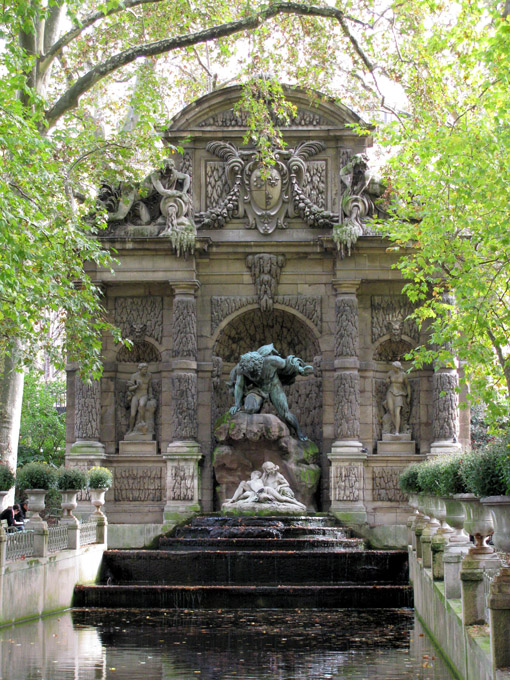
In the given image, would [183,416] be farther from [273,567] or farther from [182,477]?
[273,567]

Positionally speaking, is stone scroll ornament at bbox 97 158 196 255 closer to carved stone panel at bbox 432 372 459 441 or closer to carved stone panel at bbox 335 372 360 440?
carved stone panel at bbox 335 372 360 440

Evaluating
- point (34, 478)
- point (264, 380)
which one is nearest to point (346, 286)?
point (264, 380)

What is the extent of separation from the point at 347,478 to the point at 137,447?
4852mm

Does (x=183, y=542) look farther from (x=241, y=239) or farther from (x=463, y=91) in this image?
(x=463, y=91)

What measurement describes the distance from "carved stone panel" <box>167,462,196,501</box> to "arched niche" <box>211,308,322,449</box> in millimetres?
1555

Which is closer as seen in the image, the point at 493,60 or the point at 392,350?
the point at 493,60

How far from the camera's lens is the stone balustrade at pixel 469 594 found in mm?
7055

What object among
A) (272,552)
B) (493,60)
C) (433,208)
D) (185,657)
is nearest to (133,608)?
(272,552)

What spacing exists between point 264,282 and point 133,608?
986cm

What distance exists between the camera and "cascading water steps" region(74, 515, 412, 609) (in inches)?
631

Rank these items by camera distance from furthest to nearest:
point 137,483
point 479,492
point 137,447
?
point 137,447 → point 137,483 → point 479,492

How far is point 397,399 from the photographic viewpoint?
2384 centimetres

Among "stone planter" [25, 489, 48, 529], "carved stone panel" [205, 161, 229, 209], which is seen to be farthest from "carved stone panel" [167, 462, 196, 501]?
"stone planter" [25, 489, 48, 529]

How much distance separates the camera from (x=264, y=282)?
2411 cm
